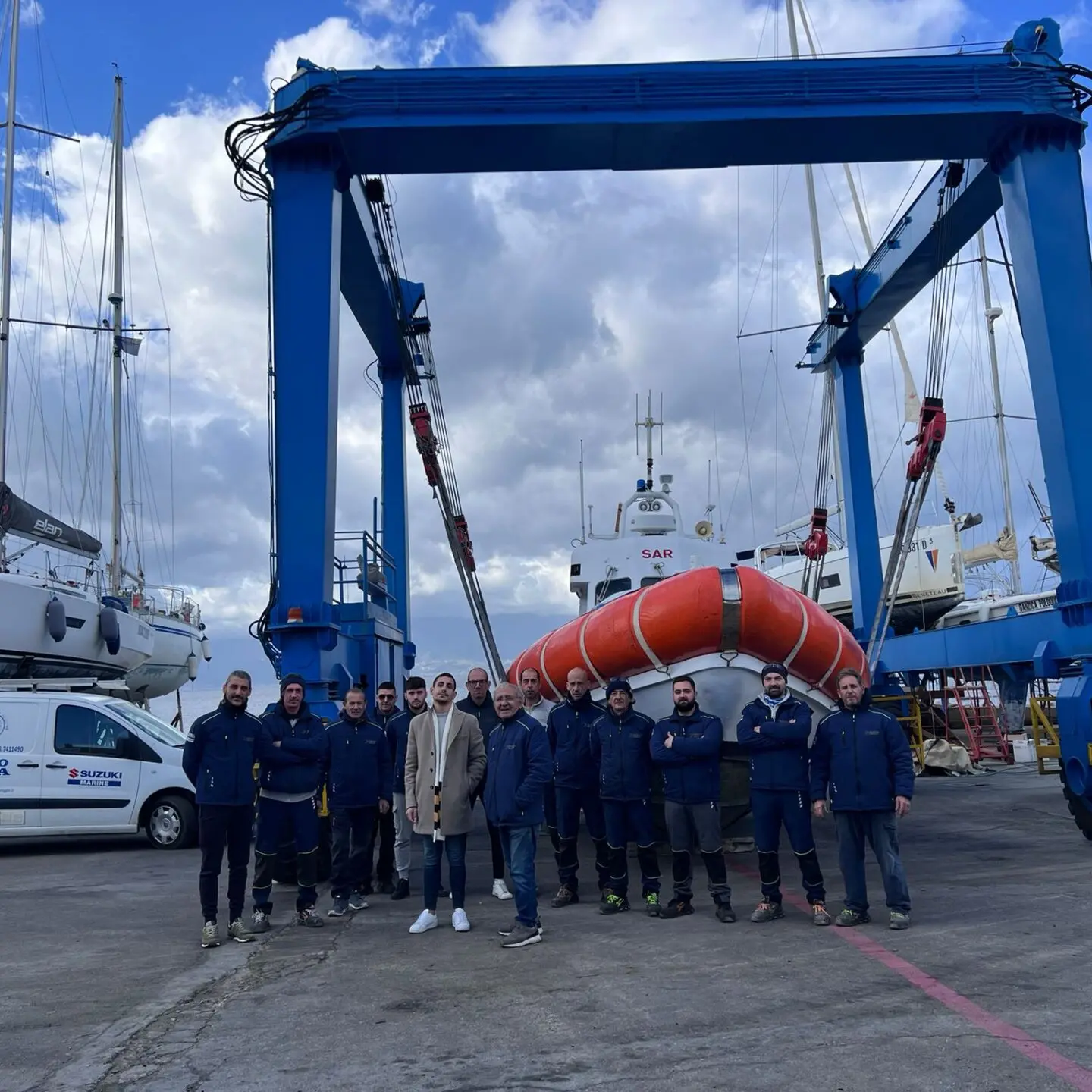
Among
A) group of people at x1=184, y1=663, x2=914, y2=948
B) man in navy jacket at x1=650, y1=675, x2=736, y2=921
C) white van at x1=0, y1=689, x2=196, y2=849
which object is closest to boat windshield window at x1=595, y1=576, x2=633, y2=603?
white van at x1=0, y1=689, x2=196, y2=849

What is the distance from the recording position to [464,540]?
611 inches

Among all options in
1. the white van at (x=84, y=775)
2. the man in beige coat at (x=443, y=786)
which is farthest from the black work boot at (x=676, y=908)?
the white van at (x=84, y=775)

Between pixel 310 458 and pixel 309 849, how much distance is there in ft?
15.1

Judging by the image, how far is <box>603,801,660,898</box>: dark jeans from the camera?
283 inches

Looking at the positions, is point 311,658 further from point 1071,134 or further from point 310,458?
point 1071,134

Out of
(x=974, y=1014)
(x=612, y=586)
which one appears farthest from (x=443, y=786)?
(x=612, y=586)

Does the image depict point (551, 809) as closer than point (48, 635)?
Yes

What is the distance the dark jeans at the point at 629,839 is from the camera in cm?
718

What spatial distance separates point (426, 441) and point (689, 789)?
8901 millimetres

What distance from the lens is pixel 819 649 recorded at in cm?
843

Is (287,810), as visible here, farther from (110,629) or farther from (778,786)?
(110,629)

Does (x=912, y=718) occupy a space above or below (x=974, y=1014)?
above

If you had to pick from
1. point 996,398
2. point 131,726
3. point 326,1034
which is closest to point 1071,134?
point 326,1034

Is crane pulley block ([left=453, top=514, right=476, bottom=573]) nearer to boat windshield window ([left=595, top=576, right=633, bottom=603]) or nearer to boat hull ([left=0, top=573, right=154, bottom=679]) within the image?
boat windshield window ([left=595, top=576, right=633, bottom=603])
